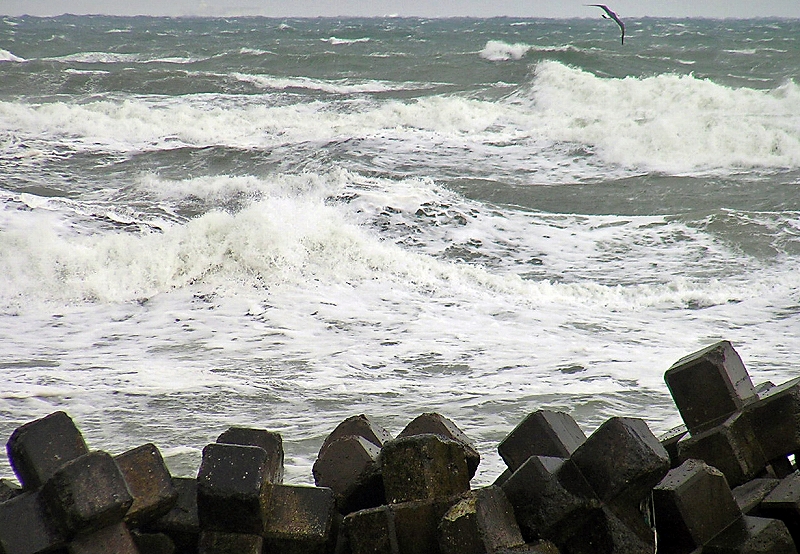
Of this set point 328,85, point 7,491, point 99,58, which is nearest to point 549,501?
point 7,491

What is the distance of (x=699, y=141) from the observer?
15.4 m

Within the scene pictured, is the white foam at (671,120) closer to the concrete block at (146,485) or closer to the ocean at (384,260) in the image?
the ocean at (384,260)

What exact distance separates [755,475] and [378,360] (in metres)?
2.98

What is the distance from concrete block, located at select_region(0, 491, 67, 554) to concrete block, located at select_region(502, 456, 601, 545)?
1215 millimetres

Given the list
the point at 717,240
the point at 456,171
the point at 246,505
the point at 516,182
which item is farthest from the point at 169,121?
the point at 246,505

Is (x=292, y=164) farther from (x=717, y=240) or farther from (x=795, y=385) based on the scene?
(x=795, y=385)

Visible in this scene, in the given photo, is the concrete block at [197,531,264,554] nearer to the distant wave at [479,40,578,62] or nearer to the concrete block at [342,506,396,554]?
the concrete block at [342,506,396,554]

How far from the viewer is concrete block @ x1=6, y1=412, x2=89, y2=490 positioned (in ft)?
7.34

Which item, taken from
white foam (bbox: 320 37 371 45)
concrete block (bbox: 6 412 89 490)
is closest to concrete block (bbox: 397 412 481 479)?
concrete block (bbox: 6 412 89 490)

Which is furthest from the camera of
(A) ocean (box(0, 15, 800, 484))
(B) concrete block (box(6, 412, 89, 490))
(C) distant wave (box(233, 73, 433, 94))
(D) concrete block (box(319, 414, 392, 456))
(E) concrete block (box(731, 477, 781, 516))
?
(C) distant wave (box(233, 73, 433, 94))

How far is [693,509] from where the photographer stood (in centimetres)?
234

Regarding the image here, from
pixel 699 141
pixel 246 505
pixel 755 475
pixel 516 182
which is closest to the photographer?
pixel 246 505

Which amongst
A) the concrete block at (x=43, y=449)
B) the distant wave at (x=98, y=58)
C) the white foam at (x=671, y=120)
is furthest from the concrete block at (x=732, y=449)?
the distant wave at (x=98, y=58)

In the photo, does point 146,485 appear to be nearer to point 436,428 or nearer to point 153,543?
point 153,543
